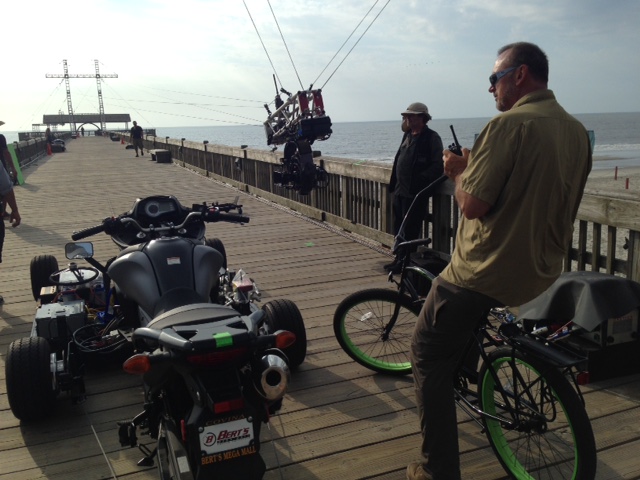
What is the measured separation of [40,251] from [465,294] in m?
6.85

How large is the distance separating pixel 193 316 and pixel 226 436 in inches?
18.2

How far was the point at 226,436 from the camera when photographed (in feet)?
6.90

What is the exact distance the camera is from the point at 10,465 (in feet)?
9.80

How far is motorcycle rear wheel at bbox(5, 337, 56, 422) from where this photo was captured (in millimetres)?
3244

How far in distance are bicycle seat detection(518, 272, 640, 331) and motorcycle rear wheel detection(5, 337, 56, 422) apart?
271 centimetres

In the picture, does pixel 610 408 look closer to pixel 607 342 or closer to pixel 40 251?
pixel 607 342

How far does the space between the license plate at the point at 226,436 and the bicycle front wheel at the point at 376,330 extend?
5.89 ft

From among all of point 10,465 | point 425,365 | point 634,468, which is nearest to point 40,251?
point 10,465

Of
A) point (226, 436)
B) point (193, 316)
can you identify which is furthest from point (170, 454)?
point (193, 316)

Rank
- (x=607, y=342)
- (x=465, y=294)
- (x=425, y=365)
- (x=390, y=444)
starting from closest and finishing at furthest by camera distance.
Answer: (x=465, y=294)
(x=425, y=365)
(x=390, y=444)
(x=607, y=342)

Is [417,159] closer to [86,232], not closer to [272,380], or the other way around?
[86,232]

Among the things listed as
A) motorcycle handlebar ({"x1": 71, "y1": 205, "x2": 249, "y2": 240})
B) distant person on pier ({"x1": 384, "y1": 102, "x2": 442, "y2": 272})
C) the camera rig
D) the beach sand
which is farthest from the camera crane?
the beach sand

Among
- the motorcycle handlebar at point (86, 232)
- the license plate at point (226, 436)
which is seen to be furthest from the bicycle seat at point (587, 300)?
the motorcycle handlebar at point (86, 232)

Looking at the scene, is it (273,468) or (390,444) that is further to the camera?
(390,444)
